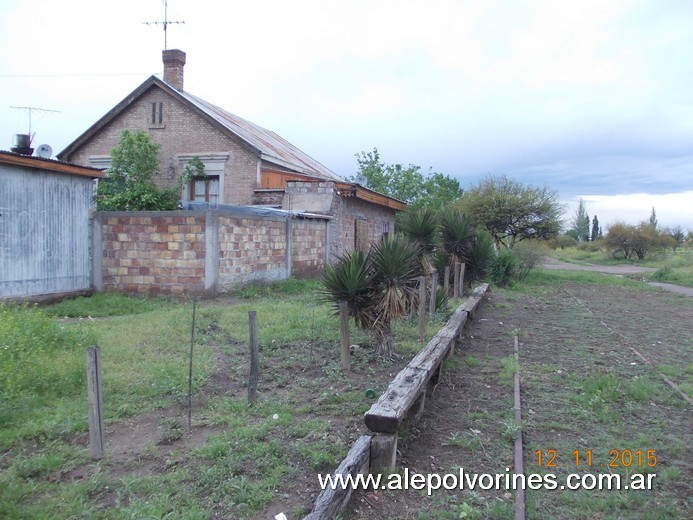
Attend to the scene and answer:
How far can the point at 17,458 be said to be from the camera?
3.97 meters

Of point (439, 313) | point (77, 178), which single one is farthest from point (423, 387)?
point (77, 178)

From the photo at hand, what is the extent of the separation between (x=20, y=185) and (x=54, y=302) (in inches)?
97.8

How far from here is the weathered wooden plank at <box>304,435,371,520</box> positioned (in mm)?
3135

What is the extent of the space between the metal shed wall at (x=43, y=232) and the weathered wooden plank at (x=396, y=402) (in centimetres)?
878

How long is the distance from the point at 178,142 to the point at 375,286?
587 inches

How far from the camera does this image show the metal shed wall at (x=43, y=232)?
34.0 ft

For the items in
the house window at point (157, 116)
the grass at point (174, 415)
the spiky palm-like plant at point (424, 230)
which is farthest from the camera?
the house window at point (157, 116)

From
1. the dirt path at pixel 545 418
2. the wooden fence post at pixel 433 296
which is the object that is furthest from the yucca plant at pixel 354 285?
the wooden fence post at pixel 433 296

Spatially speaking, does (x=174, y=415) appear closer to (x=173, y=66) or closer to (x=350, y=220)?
(x=350, y=220)

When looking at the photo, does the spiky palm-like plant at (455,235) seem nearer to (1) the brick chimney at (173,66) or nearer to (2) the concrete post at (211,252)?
(2) the concrete post at (211,252)

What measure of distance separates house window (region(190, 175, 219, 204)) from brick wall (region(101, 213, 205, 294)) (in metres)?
7.27

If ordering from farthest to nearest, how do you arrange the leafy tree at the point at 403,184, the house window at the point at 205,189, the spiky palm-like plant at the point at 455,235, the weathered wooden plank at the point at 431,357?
the leafy tree at the point at 403,184, the house window at the point at 205,189, the spiky palm-like plant at the point at 455,235, the weathered wooden plank at the point at 431,357

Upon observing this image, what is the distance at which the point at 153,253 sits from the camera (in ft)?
39.9
